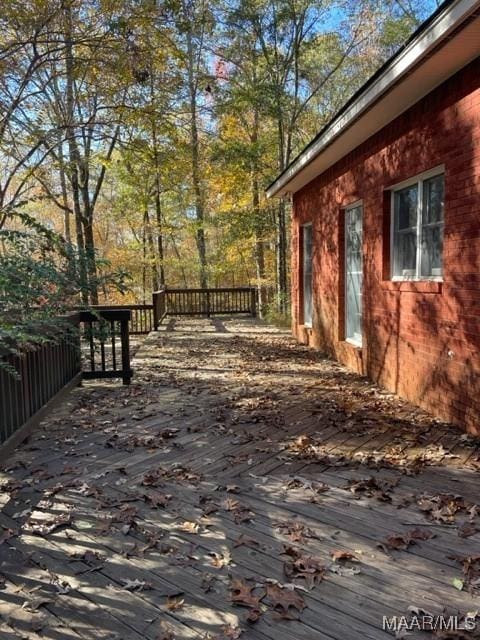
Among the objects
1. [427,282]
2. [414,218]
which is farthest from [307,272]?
[427,282]

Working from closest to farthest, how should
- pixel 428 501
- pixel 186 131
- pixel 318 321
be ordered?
pixel 428 501
pixel 318 321
pixel 186 131

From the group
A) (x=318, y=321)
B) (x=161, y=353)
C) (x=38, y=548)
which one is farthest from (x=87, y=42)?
(x=38, y=548)

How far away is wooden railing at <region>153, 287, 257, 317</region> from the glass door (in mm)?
7939

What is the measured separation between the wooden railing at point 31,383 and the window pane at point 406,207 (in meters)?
3.71

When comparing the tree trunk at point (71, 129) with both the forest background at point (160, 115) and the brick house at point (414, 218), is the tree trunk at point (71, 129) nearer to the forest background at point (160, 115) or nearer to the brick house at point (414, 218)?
the forest background at point (160, 115)

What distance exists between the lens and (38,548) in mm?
2301

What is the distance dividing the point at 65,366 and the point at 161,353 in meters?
3.35

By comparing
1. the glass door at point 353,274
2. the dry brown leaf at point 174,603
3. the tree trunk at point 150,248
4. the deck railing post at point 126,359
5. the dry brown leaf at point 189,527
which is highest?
the tree trunk at point 150,248

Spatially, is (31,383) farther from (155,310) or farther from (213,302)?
(213,302)

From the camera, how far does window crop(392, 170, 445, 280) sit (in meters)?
4.48

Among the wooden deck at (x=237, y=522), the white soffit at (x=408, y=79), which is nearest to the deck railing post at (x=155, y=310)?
the white soffit at (x=408, y=79)

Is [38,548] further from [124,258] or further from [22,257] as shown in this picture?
[124,258]

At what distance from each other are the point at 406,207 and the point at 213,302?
10266 mm

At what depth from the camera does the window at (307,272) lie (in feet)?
30.3
